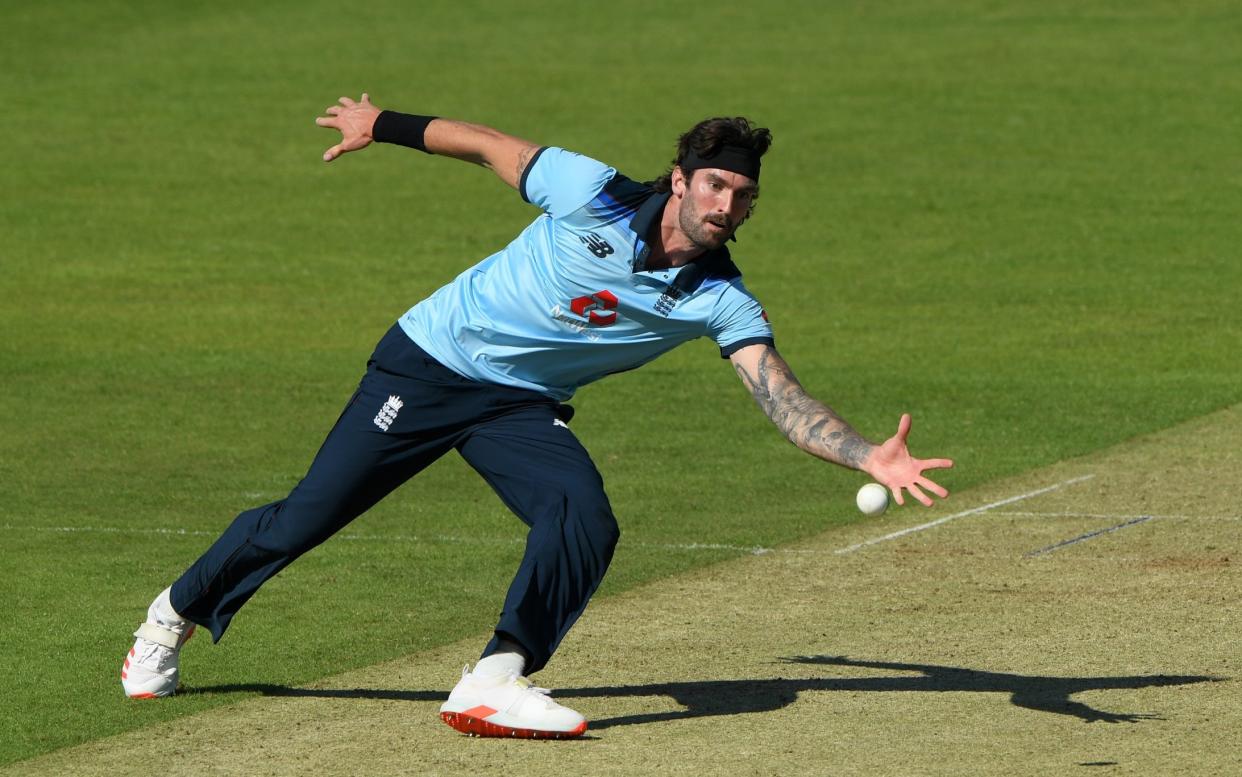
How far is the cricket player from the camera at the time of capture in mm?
8219

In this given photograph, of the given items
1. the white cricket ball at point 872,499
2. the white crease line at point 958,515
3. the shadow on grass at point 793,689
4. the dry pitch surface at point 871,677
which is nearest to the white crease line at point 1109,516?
the dry pitch surface at point 871,677

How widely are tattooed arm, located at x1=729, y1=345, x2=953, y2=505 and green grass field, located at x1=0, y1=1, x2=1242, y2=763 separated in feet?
7.87

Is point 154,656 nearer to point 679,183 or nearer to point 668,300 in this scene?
point 668,300

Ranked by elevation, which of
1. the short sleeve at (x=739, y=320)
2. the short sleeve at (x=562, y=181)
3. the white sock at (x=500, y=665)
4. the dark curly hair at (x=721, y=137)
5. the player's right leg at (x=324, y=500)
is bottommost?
the white sock at (x=500, y=665)

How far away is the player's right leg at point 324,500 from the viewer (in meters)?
8.58

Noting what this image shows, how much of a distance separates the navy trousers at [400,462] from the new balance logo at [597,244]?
0.67 m

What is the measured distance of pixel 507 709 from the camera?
26.7 feet

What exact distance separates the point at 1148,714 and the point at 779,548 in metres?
3.69

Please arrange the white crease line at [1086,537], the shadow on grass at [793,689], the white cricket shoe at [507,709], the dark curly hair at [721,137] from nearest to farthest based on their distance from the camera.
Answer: the white cricket shoe at [507,709] → the dark curly hair at [721,137] → the shadow on grass at [793,689] → the white crease line at [1086,537]

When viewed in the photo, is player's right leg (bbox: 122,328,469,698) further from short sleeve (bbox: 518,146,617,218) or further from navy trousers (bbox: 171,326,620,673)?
short sleeve (bbox: 518,146,617,218)

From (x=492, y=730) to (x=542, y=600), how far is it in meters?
0.53

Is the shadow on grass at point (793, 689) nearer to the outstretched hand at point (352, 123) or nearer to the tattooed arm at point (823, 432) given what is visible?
the tattooed arm at point (823, 432)

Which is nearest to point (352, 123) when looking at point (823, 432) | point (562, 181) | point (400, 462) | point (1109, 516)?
point (562, 181)

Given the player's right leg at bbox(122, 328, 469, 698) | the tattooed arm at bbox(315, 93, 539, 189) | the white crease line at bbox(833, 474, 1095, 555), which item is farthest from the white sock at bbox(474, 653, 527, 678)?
the white crease line at bbox(833, 474, 1095, 555)
